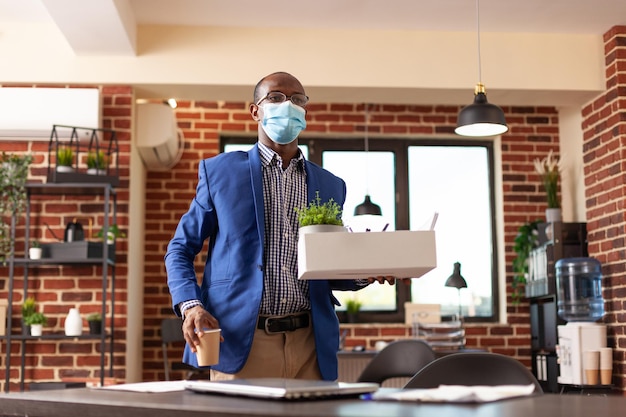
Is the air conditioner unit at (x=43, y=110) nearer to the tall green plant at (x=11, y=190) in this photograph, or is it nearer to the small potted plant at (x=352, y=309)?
the tall green plant at (x=11, y=190)

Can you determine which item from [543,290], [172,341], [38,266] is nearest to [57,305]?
[38,266]

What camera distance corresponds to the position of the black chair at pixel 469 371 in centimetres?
184

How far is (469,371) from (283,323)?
51 cm

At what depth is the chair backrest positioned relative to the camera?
11.1 ft

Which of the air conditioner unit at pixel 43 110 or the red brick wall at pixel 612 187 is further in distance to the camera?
the red brick wall at pixel 612 187

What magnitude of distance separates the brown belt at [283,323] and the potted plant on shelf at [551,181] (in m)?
4.31

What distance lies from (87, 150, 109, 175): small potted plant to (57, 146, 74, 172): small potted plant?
107mm

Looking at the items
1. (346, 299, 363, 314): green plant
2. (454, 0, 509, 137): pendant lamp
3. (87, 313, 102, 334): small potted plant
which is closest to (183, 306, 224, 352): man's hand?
(454, 0, 509, 137): pendant lamp

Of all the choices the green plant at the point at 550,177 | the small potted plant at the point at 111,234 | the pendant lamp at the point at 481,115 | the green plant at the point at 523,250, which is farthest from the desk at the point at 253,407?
the green plant at the point at 523,250

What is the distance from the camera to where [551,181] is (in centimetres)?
650

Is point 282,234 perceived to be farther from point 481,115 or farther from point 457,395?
point 481,115

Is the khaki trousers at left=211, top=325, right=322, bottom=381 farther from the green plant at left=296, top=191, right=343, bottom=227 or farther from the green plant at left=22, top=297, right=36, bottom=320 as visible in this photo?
the green plant at left=22, top=297, right=36, bottom=320

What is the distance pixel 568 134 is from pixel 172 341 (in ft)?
11.8

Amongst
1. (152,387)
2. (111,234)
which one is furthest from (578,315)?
(152,387)
